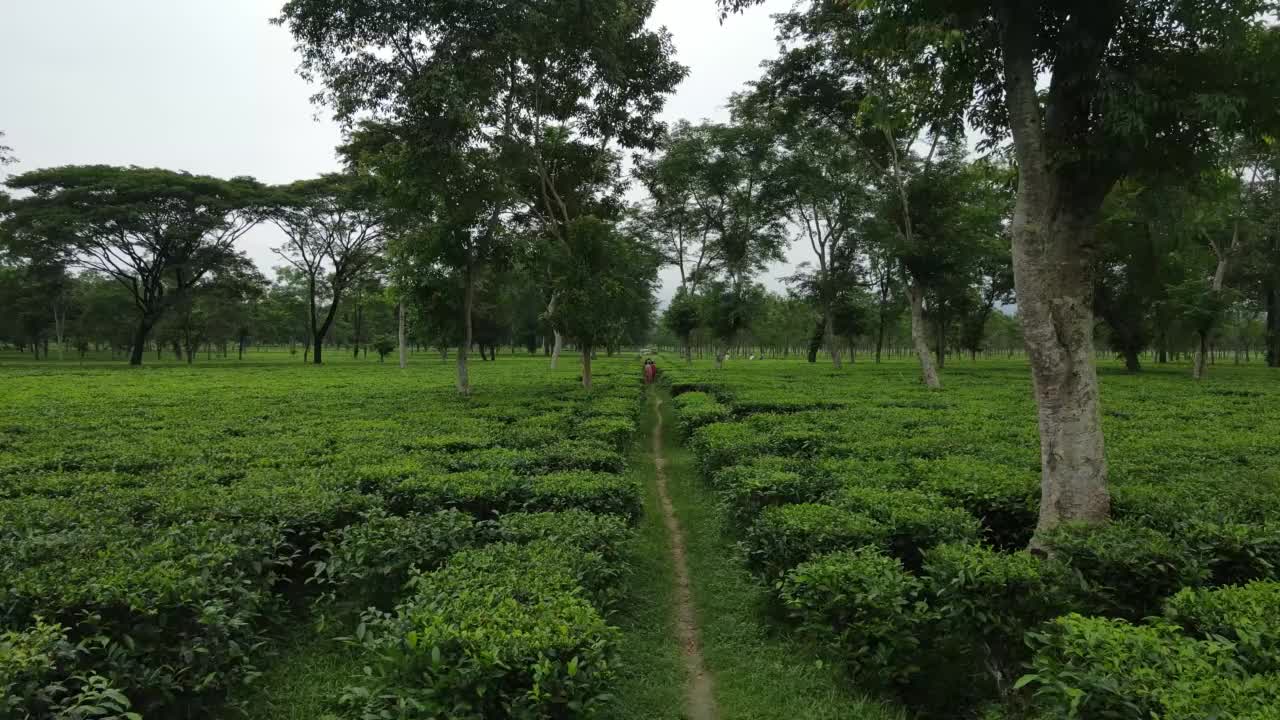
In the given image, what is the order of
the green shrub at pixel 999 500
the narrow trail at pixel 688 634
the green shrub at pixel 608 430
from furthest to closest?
1. the green shrub at pixel 608 430
2. the green shrub at pixel 999 500
3. the narrow trail at pixel 688 634

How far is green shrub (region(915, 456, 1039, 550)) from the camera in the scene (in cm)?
616

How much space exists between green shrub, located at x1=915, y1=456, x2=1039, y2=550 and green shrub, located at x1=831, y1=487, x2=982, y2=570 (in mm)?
478

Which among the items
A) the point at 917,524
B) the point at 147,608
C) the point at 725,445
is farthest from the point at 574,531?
the point at 725,445

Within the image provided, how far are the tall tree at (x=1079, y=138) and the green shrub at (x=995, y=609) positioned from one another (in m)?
1.17

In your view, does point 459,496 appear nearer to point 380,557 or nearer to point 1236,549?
point 380,557

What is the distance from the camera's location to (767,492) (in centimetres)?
705

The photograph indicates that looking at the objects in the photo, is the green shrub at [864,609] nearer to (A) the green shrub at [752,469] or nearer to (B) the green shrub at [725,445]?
(A) the green shrub at [752,469]

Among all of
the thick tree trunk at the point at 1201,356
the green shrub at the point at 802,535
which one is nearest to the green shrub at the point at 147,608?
the green shrub at the point at 802,535

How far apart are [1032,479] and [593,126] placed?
18.6 meters

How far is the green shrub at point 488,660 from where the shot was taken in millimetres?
3129

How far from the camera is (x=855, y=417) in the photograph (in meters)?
12.9

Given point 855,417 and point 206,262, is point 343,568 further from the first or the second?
point 206,262

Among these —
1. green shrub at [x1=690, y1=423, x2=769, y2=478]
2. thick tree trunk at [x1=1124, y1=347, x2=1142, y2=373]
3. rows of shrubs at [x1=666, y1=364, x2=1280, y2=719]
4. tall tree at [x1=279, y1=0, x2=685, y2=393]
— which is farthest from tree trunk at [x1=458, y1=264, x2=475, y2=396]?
thick tree trunk at [x1=1124, y1=347, x2=1142, y2=373]

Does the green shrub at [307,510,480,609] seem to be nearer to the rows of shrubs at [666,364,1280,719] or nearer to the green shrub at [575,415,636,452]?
the rows of shrubs at [666,364,1280,719]
